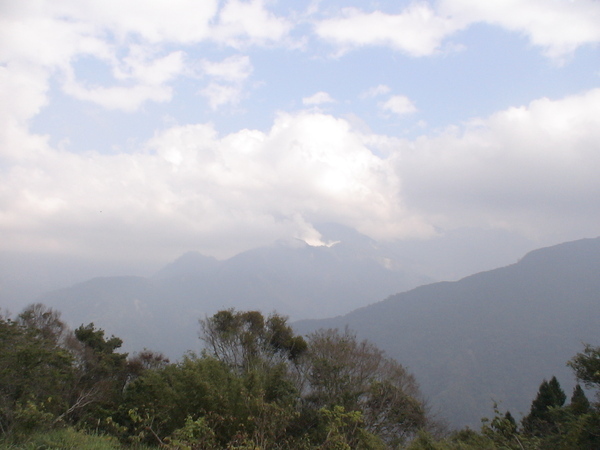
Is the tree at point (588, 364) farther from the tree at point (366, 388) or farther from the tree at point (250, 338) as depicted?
the tree at point (250, 338)

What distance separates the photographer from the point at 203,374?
15.6 m

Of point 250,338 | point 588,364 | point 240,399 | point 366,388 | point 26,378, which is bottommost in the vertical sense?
point 366,388

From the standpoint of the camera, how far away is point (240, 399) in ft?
47.3

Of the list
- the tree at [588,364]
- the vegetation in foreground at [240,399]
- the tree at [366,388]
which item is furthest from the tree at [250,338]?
the tree at [588,364]

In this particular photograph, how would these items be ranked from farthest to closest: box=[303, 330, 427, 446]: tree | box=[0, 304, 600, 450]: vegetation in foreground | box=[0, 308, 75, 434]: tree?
1. box=[303, 330, 427, 446]: tree
2. box=[0, 308, 75, 434]: tree
3. box=[0, 304, 600, 450]: vegetation in foreground

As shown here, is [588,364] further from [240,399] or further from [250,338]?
[250,338]

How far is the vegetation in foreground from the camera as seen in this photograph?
11164mm

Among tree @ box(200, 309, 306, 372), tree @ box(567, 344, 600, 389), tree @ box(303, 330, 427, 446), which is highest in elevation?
tree @ box(200, 309, 306, 372)

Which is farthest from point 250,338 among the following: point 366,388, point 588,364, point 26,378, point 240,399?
point 588,364

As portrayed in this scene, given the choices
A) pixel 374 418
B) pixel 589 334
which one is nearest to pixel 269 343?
pixel 374 418

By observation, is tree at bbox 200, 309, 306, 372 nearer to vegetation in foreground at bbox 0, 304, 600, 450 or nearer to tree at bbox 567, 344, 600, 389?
vegetation in foreground at bbox 0, 304, 600, 450

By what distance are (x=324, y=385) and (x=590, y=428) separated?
17612mm

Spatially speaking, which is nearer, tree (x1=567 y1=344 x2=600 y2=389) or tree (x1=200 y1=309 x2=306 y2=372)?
tree (x1=567 y1=344 x2=600 y2=389)

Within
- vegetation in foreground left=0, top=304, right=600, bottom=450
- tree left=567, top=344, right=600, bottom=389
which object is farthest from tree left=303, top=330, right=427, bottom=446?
tree left=567, top=344, right=600, bottom=389
